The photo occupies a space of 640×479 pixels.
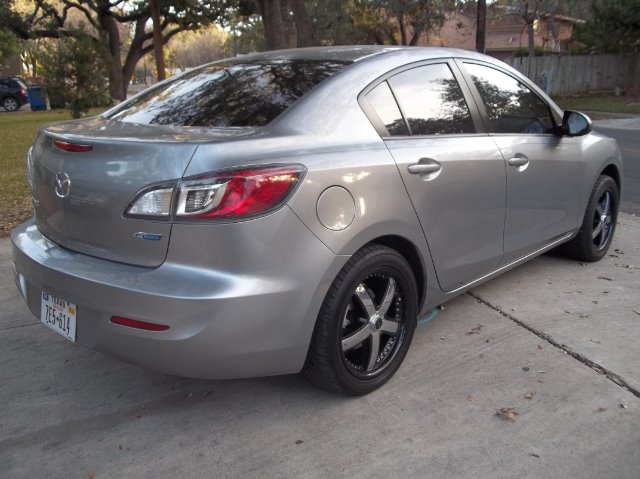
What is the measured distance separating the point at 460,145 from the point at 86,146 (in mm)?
1928

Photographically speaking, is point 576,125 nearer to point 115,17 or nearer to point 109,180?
point 109,180

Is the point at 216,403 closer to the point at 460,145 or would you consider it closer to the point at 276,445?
the point at 276,445

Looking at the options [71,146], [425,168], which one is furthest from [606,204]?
[71,146]

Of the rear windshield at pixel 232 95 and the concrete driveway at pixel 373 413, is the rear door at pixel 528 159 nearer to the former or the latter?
the concrete driveway at pixel 373 413

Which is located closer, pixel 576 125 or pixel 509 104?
pixel 509 104

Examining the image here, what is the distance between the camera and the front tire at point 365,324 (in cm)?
257

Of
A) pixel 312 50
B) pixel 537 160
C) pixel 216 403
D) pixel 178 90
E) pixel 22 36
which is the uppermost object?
pixel 22 36

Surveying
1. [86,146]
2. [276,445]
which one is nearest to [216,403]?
[276,445]

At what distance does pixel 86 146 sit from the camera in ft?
8.14

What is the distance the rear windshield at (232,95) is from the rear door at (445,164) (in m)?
0.36

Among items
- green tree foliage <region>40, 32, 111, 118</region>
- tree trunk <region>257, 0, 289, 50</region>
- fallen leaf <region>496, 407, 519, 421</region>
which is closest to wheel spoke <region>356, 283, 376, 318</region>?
fallen leaf <region>496, 407, 519, 421</region>

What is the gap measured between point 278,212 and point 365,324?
2.70ft

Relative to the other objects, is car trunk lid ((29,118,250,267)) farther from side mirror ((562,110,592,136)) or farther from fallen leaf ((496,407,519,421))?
side mirror ((562,110,592,136))

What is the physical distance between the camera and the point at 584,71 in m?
29.4
